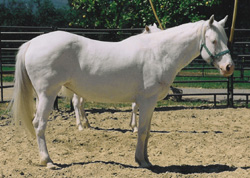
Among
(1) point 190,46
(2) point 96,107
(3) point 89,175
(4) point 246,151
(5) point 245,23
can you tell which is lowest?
(5) point 245,23

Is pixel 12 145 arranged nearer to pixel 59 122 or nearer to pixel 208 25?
pixel 59 122

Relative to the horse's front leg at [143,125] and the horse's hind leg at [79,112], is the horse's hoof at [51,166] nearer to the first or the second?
the horse's front leg at [143,125]

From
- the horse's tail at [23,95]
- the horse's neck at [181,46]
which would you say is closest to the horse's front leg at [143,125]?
the horse's neck at [181,46]

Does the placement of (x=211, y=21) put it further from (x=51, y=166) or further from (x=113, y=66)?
(x=51, y=166)

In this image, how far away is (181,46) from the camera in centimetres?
472

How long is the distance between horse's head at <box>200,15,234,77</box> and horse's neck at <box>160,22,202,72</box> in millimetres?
156

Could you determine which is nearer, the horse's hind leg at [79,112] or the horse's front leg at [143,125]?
the horse's front leg at [143,125]

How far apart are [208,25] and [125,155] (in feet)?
6.72

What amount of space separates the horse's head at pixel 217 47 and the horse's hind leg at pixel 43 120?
1897 mm

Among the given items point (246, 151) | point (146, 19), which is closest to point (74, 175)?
point (246, 151)

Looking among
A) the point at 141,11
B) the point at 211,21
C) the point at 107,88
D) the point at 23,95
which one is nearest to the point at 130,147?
the point at 107,88

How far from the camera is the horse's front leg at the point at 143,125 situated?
465cm

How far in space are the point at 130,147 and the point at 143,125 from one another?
3.71 feet

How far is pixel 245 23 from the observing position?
98.7 ft
